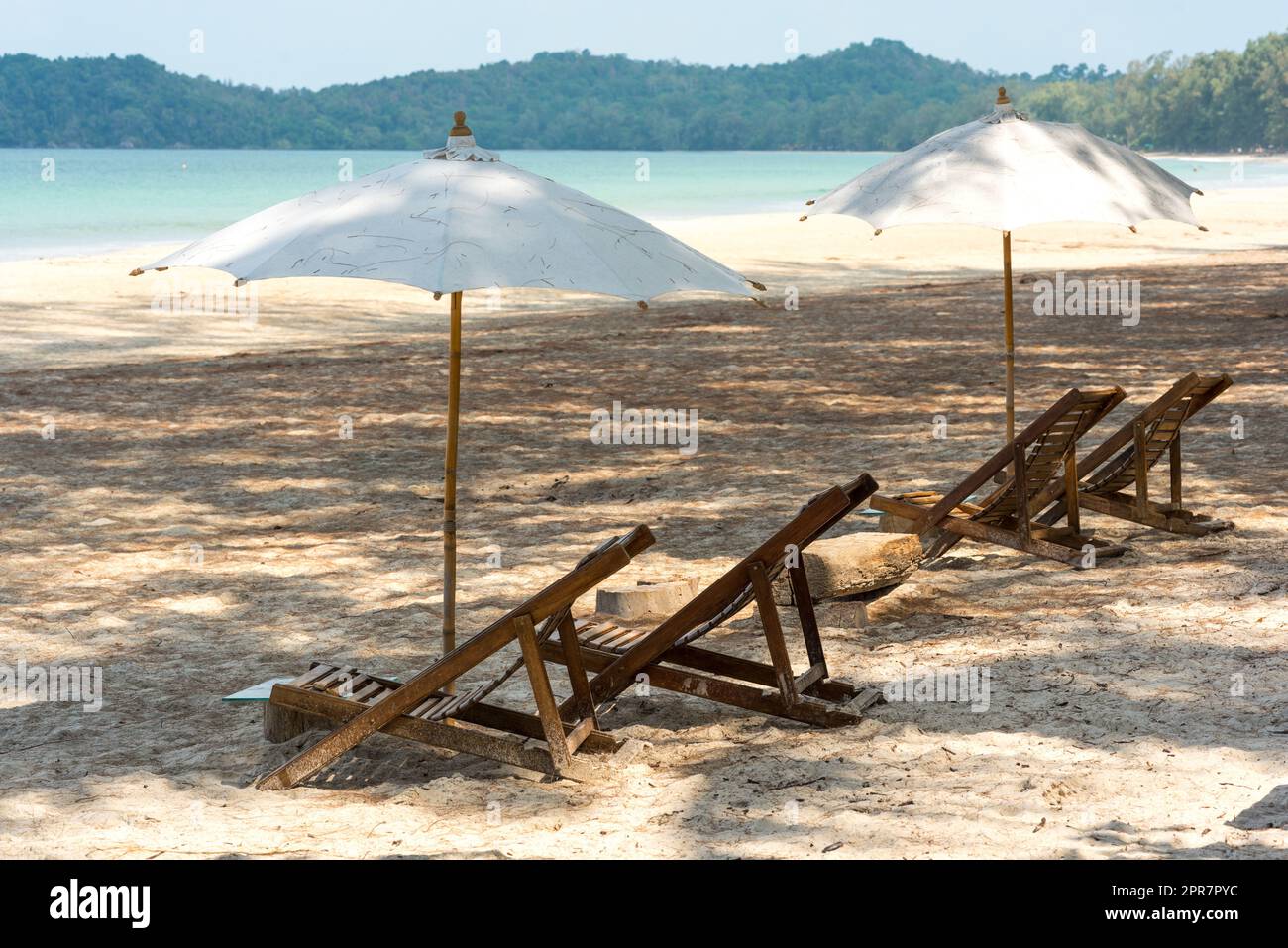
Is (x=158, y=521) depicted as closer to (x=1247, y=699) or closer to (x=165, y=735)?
(x=165, y=735)

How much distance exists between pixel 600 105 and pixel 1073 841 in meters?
159

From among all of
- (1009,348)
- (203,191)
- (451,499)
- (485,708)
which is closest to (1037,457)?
(1009,348)

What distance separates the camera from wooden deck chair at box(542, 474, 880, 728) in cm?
454

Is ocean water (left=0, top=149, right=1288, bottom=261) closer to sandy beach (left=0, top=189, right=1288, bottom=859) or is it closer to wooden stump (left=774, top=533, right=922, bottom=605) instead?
sandy beach (left=0, top=189, right=1288, bottom=859)

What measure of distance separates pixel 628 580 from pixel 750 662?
1.85 metres

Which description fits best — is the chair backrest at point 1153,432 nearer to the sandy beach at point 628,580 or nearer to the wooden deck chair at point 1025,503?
the wooden deck chair at point 1025,503

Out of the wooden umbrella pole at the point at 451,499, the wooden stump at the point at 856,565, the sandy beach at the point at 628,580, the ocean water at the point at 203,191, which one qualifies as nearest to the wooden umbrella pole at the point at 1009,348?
the sandy beach at the point at 628,580

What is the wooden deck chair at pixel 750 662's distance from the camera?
Result: 4.54 meters

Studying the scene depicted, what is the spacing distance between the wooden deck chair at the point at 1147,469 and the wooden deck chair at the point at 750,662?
2.49 metres

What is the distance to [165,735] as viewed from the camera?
4902 mm

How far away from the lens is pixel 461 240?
3959 millimetres
